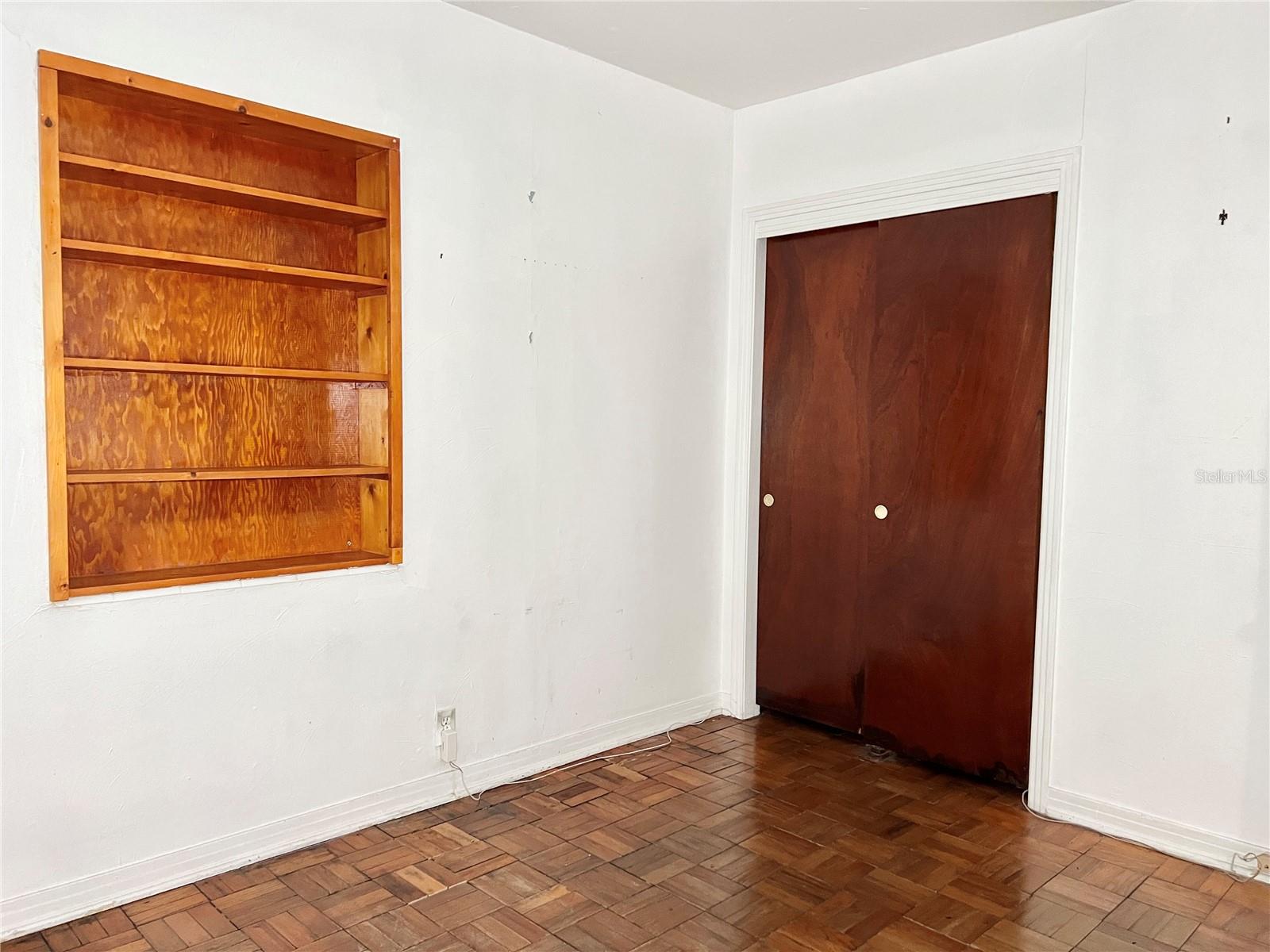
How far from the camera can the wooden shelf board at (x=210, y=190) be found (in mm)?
2432

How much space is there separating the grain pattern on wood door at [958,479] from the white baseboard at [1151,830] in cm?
21

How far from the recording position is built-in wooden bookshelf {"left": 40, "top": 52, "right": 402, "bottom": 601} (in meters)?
2.50

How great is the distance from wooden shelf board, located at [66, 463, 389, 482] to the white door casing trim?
1750 mm

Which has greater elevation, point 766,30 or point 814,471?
point 766,30

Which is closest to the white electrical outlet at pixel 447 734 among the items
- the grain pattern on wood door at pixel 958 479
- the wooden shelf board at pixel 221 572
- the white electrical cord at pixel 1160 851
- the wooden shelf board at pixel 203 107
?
the wooden shelf board at pixel 221 572

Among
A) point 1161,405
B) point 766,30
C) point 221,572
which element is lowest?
point 221,572

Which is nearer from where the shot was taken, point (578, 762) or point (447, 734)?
point (447, 734)

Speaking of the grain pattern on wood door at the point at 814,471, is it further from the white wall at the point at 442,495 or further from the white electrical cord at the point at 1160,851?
the white electrical cord at the point at 1160,851

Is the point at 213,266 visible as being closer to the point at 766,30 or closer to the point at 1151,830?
the point at 766,30

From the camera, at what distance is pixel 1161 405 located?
294 cm

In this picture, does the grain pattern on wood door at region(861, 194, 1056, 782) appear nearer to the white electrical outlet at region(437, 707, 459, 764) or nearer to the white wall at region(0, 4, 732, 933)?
the white wall at region(0, 4, 732, 933)

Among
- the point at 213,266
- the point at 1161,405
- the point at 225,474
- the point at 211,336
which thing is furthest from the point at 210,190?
the point at 1161,405

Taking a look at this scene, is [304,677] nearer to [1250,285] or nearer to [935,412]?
[935,412]

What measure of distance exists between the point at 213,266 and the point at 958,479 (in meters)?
2.61
